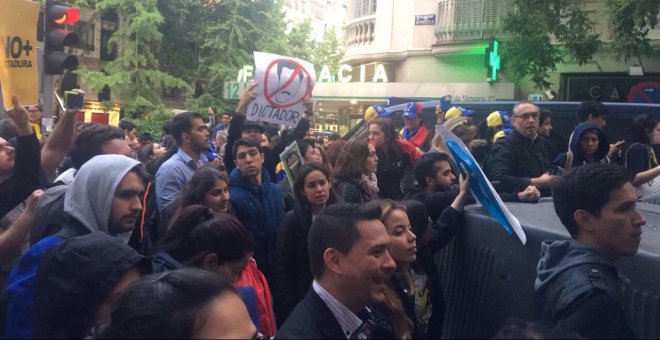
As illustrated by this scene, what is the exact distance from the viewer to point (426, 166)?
4.78m

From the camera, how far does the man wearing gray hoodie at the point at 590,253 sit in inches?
88.9

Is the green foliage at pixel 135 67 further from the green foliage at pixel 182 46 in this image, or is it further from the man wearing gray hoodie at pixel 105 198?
the man wearing gray hoodie at pixel 105 198

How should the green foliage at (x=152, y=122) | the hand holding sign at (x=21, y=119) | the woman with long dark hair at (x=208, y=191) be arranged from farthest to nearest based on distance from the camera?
the green foliage at (x=152, y=122) < the woman with long dark hair at (x=208, y=191) < the hand holding sign at (x=21, y=119)

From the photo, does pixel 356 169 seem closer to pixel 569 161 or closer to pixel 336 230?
pixel 569 161

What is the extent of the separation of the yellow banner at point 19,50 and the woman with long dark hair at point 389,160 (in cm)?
304

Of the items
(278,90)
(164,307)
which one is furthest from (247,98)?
(164,307)

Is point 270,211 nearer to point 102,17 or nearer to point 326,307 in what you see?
point 326,307

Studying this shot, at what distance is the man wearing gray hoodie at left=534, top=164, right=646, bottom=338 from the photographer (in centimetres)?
226

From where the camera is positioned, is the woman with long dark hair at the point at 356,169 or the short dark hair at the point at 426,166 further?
the woman with long dark hair at the point at 356,169

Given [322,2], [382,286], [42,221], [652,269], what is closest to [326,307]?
[382,286]

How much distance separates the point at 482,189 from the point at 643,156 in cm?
286

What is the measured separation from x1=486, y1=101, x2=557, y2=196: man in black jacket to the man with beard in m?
1.52

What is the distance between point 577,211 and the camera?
262 cm

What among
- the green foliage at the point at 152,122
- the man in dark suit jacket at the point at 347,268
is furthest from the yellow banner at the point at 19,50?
the green foliage at the point at 152,122
